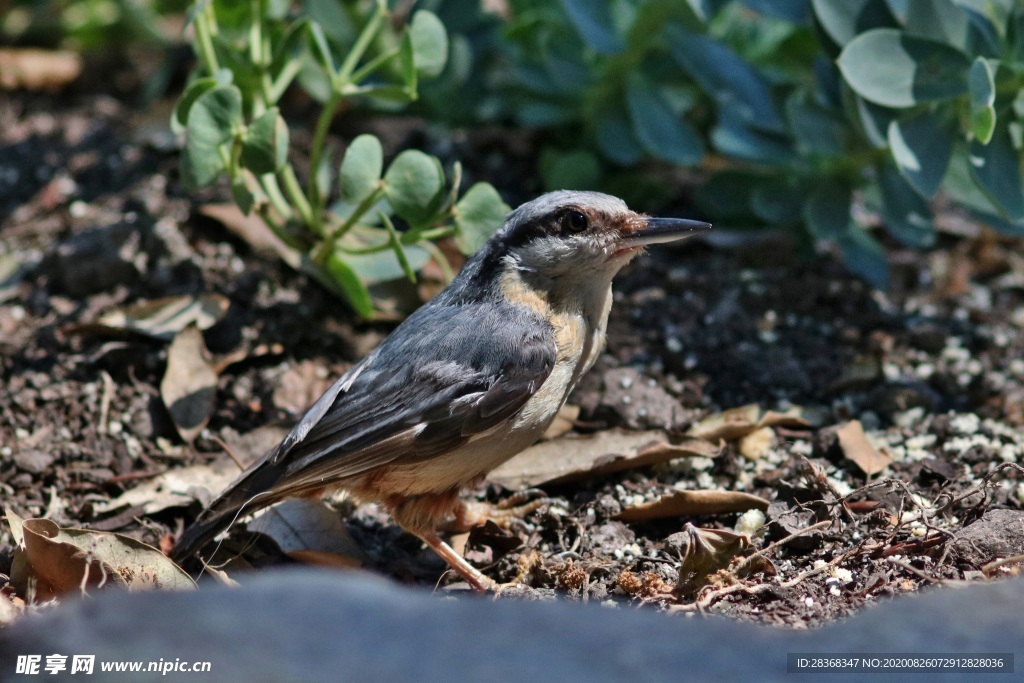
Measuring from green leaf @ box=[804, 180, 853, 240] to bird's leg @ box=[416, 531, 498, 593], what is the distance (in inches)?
91.0

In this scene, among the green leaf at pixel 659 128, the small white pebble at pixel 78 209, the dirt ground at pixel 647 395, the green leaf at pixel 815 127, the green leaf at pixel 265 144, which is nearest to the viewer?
the dirt ground at pixel 647 395

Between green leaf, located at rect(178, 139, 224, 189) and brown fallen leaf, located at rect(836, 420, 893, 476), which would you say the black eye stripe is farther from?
green leaf, located at rect(178, 139, 224, 189)

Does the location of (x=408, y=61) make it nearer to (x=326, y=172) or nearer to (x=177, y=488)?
(x=326, y=172)

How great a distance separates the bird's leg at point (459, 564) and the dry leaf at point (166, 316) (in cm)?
160

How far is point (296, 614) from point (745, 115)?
365 centimetres

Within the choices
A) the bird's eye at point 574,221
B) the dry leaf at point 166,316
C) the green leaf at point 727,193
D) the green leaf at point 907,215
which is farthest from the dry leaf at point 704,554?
the dry leaf at point 166,316

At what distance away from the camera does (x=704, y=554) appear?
3336 millimetres

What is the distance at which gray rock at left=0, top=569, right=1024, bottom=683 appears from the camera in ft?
7.38

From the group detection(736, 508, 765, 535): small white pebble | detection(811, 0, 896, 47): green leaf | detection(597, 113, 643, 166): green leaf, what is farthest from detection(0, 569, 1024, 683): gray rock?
detection(597, 113, 643, 166): green leaf

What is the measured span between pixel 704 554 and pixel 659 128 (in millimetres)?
2553

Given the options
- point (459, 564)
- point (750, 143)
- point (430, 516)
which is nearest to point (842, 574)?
point (459, 564)

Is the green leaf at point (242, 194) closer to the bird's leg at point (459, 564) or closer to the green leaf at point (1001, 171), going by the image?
the bird's leg at point (459, 564)

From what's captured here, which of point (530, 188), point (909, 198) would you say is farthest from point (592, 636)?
point (530, 188)

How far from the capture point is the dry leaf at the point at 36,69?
6.78m
